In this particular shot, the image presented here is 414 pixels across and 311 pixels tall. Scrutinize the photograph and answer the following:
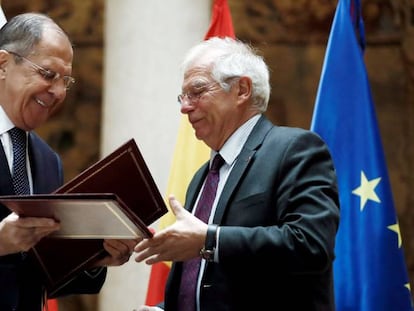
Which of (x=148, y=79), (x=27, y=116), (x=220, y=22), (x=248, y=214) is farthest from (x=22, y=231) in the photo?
(x=148, y=79)

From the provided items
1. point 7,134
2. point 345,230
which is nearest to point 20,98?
point 7,134

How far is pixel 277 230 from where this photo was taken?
3658 millimetres

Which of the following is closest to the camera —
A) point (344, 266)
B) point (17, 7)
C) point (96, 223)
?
point (96, 223)

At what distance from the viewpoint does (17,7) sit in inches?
393

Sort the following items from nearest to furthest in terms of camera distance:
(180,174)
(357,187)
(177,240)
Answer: (177,240) → (357,187) → (180,174)

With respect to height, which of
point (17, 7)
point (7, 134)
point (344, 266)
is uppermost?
point (17, 7)

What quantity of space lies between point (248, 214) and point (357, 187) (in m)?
1.49

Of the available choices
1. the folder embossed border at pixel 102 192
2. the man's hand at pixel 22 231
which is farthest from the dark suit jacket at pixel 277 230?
the man's hand at pixel 22 231

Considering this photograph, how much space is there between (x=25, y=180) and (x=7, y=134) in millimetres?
209

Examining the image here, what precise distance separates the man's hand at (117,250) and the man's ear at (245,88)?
74 cm

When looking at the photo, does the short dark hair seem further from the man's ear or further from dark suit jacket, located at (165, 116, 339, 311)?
dark suit jacket, located at (165, 116, 339, 311)

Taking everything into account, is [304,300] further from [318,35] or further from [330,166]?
[318,35]

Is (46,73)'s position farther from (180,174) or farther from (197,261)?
(180,174)

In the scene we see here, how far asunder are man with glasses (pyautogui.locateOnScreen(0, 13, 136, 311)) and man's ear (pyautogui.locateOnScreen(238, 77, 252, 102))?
72cm
